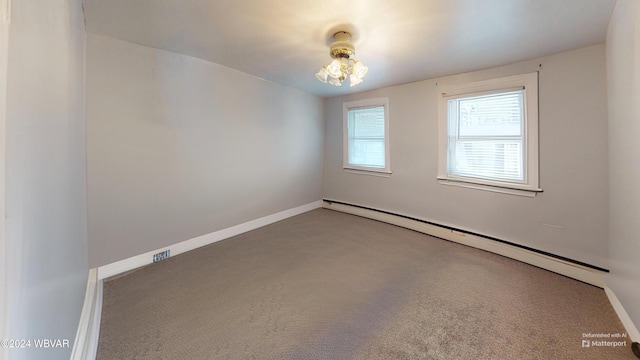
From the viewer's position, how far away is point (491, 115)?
2.84m

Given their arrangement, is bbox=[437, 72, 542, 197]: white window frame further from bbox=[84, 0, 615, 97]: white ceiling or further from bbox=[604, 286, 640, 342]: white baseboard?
bbox=[604, 286, 640, 342]: white baseboard

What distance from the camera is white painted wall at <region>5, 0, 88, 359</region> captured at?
55cm

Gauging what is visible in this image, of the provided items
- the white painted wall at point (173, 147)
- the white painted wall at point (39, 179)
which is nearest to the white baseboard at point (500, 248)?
the white painted wall at point (173, 147)

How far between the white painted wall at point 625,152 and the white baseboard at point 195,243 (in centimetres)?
349

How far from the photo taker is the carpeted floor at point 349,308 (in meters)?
1.47

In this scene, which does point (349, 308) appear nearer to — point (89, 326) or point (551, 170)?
point (89, 326)

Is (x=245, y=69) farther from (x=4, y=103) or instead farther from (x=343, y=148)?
(x=4, y=103)

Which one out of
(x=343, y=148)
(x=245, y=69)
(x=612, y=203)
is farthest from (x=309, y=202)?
(x=612, y=203)

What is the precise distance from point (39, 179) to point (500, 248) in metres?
3.56

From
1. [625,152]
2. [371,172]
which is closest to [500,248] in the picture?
[625,152]

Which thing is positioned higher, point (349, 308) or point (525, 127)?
point (525, 127)

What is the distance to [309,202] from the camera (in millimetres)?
4492

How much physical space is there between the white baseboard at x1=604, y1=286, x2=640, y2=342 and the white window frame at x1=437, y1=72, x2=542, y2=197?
0.97 meters

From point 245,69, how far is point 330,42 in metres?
1.34
